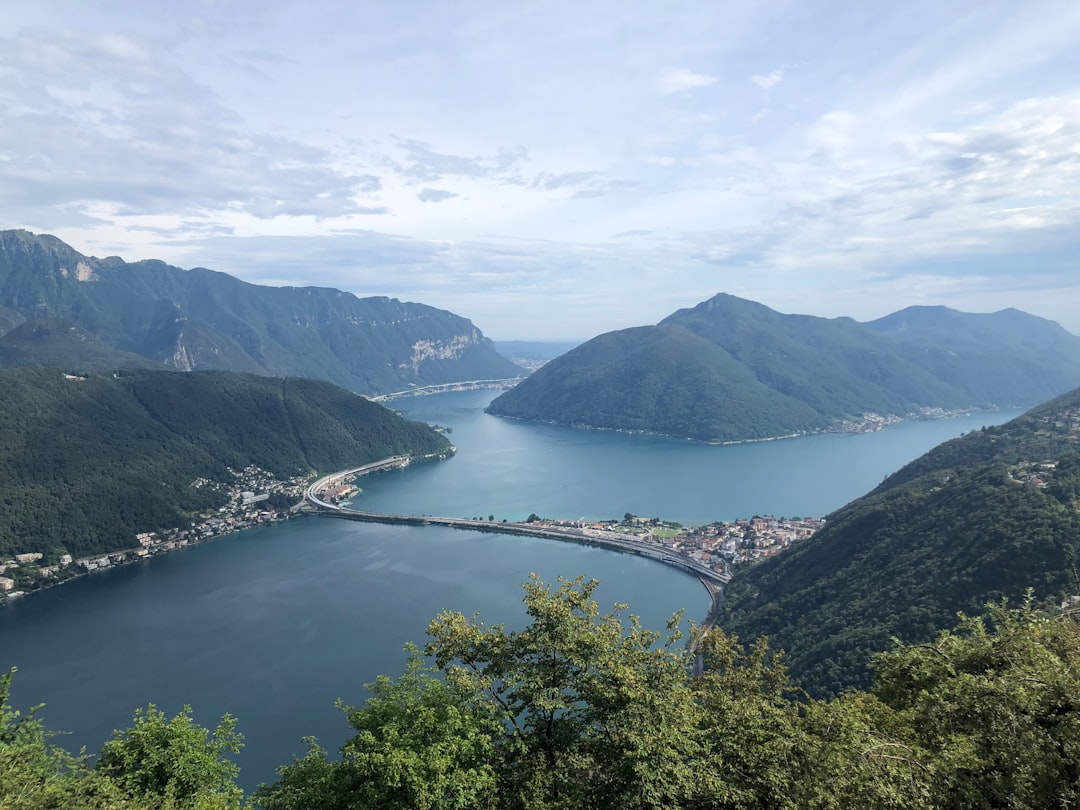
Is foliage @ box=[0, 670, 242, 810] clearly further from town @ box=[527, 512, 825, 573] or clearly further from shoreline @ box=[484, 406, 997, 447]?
shoreline @ box=[484, 406, 997, 447]

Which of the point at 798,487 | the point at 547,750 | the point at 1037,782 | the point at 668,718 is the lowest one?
the point at 798,487

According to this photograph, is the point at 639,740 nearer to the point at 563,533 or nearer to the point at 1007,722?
the point at 1007,722

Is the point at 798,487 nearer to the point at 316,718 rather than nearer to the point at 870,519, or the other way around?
the point at 870,519

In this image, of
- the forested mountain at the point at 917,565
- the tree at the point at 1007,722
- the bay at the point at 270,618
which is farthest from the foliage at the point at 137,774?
the forested mountain at the point at 917,565

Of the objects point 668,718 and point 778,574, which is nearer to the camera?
point 668,718

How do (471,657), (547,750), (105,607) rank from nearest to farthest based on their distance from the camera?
(547,750), (471,657), (105,607)

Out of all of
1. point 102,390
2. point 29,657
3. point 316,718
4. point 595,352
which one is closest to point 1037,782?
point 316,718

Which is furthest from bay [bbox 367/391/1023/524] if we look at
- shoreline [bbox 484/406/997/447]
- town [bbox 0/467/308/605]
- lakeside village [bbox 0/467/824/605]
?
town [bbox 0/467/308/605]
